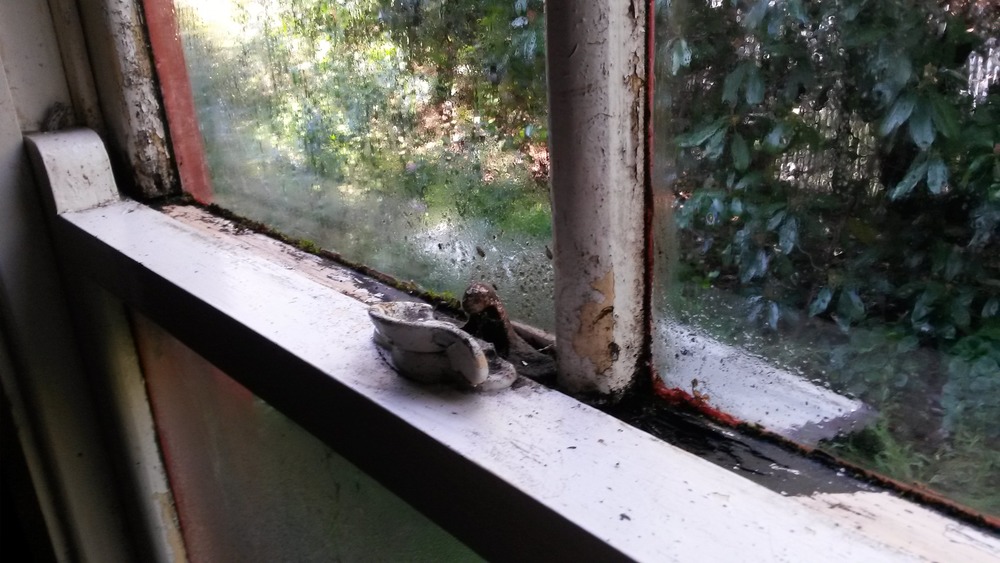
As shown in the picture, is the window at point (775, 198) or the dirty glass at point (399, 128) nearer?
the window at point (775, 198)

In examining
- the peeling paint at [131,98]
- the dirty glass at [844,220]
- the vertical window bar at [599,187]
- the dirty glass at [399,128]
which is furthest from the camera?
the peeling paint at [131,98]

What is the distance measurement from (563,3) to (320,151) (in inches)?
17.5

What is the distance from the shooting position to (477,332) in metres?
0.57

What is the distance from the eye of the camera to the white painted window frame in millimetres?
354

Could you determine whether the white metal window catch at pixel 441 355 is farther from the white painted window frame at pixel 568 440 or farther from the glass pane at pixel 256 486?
the glass pane at pixel 256 486

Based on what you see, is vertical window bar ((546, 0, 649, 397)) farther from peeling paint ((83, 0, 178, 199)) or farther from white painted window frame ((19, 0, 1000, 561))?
peeling paint ((83, 0, 178, 199))

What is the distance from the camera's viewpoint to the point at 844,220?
1.21 ft

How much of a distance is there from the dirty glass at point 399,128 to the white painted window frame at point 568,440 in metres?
0.07

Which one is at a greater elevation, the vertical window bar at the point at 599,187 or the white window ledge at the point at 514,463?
the vertical window bar at the point at 599,187

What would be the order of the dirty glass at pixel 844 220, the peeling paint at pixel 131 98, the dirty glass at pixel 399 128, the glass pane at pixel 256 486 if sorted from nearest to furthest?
the dirty glass at pixel 844 220, the dirty glass at pixel 399 128, the glass pane at pixel 256 486, the peeling paint at pixel 131 98

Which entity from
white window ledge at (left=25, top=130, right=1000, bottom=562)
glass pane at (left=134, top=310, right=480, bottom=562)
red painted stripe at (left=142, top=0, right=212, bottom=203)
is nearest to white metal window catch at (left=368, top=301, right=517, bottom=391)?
white window ledge at (left=25, top=130, right=1000, bottom=562)

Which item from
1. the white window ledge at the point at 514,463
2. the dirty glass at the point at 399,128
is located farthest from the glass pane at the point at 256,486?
the dirty glass at the point at 399,128

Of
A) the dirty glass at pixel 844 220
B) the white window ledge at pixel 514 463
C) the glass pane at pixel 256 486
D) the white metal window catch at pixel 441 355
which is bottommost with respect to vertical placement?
the glass pane at pixel 256 486

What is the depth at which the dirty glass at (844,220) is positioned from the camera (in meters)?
0.32
